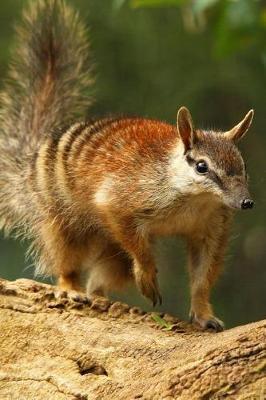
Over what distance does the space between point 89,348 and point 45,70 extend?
3120mm

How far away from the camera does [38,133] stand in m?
7.20

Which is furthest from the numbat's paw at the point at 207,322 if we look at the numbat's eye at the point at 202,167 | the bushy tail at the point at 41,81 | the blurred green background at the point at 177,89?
the blurred green background at the point at 177,89

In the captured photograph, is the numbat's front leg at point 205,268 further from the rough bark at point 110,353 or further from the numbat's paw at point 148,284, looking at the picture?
the rough bark at point 110,353

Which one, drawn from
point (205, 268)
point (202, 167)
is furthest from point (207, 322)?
point (202, 167)

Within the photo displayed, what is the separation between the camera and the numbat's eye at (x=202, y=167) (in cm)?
549

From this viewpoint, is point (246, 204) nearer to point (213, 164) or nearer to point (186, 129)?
point (213, 164)

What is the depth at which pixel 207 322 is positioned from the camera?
18.5 feet

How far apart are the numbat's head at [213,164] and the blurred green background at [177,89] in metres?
3.46

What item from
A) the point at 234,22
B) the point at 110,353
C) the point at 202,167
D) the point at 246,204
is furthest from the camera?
the point at 202,167

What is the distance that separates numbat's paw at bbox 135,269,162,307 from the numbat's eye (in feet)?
2.22

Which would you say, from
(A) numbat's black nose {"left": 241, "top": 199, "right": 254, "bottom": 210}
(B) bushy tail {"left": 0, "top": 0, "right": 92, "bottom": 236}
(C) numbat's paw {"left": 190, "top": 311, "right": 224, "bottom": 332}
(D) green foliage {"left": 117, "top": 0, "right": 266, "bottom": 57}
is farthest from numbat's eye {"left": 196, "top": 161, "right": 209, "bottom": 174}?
(B) bushy tail {"left": 0, "top": 0, "right": 92, "bottom": 236}

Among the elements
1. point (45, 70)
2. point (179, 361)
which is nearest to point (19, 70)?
point (45, 70)

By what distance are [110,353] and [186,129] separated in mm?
1405

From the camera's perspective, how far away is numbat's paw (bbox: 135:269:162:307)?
585 centimetres
